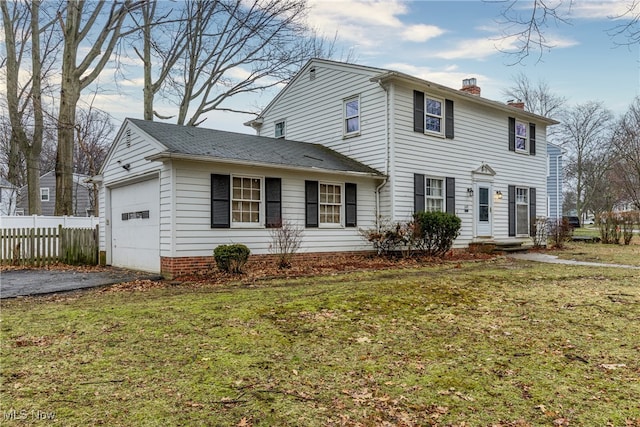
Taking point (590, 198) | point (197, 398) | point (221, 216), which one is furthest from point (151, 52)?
point (590, 198)

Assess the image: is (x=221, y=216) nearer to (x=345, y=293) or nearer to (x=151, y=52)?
(x=345, y=293)

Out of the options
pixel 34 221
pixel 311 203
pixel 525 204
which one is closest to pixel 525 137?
pixel 525 204

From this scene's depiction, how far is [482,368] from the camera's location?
13.1 feet

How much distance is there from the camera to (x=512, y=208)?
1741cm

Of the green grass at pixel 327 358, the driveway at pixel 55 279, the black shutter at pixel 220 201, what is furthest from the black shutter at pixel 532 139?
the driveway at pixel 55 279

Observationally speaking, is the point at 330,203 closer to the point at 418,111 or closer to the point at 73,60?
the point at 418,111

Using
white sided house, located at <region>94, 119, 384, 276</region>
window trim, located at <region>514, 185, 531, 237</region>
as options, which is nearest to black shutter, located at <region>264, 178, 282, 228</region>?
white sided house, located at <region>94, 119, 384, 276</region>

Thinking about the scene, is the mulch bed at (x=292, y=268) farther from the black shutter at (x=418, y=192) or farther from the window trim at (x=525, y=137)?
the window trim at (x=525, y=137)

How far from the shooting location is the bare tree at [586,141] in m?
39.4

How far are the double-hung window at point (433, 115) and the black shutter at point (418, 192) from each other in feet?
5.42

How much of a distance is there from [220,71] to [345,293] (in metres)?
17.9

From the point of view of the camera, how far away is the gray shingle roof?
34.8ft

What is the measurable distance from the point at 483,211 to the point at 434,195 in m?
2.79

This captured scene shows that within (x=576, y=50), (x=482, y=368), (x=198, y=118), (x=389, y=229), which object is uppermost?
(x=198, y=118)
